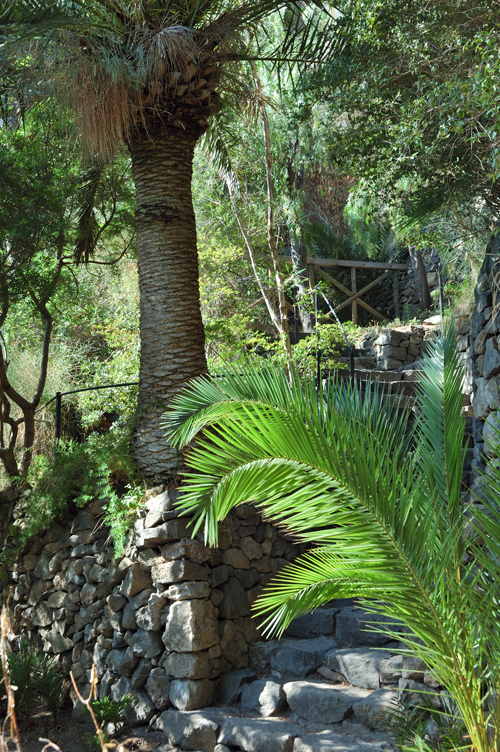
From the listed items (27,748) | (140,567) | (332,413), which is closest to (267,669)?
(140,567)

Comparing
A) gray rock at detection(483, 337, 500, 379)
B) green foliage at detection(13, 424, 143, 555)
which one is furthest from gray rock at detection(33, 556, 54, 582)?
gray rock at detection(483, 337, 500, 379)

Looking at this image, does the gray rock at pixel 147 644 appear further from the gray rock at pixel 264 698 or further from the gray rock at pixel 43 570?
the gray rock at pixel 43 570

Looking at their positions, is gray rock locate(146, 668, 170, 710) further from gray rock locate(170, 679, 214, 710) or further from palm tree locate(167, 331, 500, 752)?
palm tree locate(167, 331, 500, 752)

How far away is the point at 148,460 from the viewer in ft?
17.3

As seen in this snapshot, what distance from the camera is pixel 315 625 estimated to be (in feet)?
16.9

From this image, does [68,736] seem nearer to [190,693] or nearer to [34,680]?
[34,680]

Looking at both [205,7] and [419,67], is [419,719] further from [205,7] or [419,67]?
[205,7]

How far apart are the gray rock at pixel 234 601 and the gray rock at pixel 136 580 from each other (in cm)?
61

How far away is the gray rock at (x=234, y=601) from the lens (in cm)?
498

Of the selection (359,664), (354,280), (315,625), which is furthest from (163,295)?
(354,280)

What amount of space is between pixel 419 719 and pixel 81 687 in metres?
3.15

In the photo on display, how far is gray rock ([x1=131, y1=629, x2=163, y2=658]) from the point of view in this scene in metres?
4.76

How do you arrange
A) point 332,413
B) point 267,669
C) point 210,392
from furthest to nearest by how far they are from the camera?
point 267,669, point 210,392, point 332,413

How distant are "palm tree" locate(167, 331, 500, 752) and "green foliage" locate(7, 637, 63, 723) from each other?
3.25 meters
